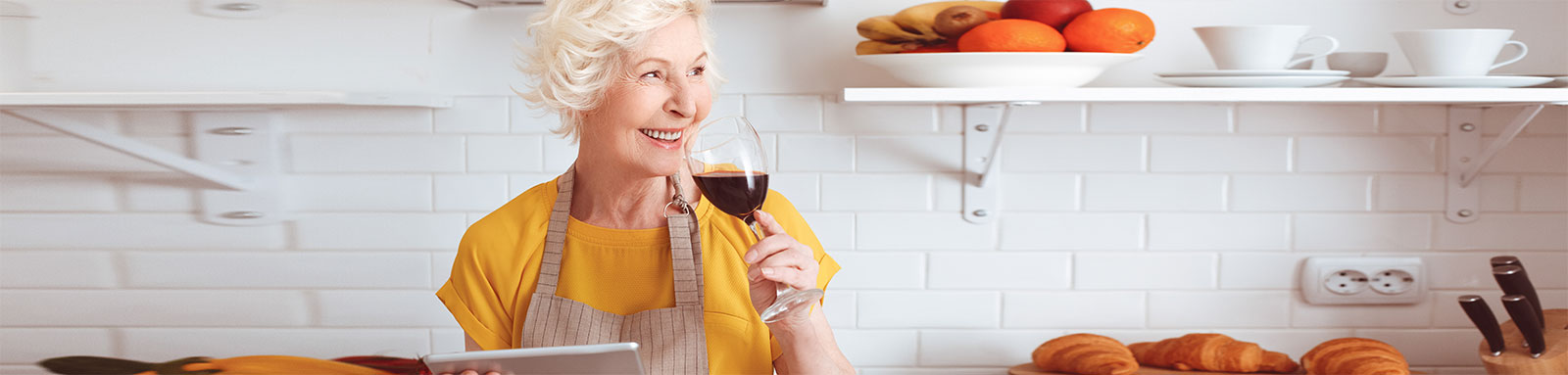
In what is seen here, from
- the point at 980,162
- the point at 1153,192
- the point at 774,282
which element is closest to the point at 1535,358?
the point at 1153,192

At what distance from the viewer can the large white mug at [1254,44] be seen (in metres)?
1.31

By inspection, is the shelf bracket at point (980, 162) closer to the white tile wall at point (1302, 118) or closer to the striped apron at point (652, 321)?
the white tile wall at point (1302, 118)

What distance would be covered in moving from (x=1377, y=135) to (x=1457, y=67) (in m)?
0.27

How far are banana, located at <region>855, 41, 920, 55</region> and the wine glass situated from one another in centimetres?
44

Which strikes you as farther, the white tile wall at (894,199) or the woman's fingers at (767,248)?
the white tile wall at (894,199)

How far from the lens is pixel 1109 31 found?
1300 mm

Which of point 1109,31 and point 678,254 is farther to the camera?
point 1109,31

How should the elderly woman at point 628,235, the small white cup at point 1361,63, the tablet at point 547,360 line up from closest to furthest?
the tablet at point 547,360
the elderly woman at point 628,235
the small white cup at point 1361,63

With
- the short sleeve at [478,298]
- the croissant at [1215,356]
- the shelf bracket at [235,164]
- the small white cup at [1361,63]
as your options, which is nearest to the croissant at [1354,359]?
the croissant at [1215,356]

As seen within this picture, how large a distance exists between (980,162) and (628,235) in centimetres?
61

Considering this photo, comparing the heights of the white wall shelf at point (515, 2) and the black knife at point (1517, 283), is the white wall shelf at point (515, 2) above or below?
above

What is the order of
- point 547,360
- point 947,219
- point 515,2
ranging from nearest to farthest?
1. point 547,360
2. point 515,2
3. point 947,219

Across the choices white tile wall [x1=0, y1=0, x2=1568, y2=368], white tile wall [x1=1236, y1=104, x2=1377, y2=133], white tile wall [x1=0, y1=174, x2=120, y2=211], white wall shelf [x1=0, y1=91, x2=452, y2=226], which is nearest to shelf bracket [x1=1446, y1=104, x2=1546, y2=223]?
white tile wall [x1=0, y1=0, x2=1568, y2=368]

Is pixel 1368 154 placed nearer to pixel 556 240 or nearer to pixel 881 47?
pixel 881 47
